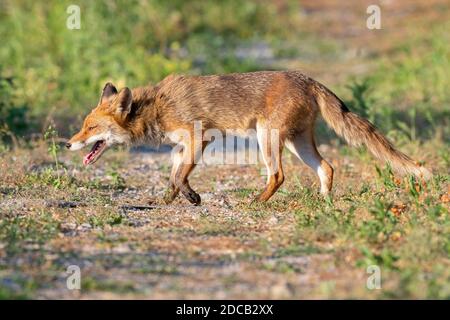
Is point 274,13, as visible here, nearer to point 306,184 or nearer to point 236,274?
point 306,184

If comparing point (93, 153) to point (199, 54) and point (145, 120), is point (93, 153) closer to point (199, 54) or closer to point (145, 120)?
point (145, 120)

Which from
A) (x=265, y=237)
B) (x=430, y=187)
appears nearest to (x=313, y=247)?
(x=265, y=237)

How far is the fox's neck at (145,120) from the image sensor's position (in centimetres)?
901

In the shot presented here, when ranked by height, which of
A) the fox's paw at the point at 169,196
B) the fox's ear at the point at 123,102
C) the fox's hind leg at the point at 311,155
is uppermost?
the fox's ear at the point at 123,102

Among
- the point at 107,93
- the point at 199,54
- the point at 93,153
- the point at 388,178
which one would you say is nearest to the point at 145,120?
the point at 107,93

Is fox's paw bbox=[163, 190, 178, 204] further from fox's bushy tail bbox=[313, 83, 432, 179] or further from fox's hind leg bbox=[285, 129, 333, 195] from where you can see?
fox's bushy tail bbox=[313, 83, 432, 179]

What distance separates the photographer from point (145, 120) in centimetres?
901

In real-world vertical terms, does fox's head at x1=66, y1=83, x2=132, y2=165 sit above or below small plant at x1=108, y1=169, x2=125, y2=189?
above

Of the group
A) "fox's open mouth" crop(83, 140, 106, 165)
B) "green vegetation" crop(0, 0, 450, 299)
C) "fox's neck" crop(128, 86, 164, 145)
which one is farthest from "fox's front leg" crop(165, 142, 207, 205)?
"fox's open mouth" crop(83, 140, 106, 165)

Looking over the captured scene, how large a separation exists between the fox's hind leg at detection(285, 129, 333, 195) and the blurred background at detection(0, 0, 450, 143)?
2.41 meters

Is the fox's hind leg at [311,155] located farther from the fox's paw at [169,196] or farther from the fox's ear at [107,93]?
the fox's ear at [107,93]

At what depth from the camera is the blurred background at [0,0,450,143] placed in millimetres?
12734

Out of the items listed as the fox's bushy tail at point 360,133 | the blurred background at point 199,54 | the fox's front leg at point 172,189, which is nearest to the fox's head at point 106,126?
the fox's front leg at point 172,189

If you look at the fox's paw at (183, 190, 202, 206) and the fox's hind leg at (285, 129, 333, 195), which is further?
the fox's hind leg at (285, 129, 333, 195)
